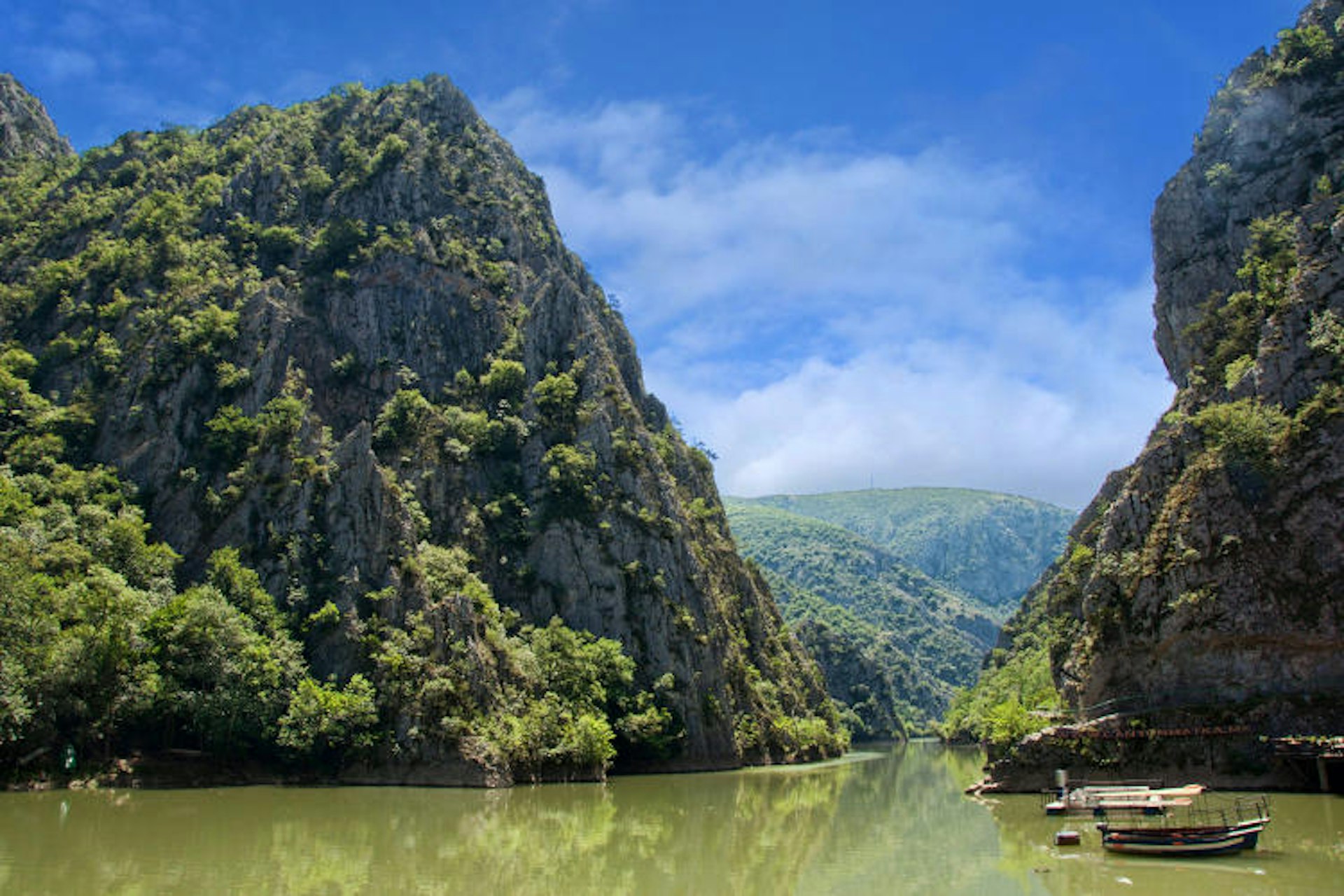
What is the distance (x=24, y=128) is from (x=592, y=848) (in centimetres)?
14274

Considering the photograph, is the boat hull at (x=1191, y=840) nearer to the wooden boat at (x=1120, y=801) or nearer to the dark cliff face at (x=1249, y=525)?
the wooden boat at (x=1120, y=801)

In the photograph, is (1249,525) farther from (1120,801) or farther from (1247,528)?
(1120,801)

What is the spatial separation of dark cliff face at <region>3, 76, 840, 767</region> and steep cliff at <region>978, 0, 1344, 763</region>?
35.9m

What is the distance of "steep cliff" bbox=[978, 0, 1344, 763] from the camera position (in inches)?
2071

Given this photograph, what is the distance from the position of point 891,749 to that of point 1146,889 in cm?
12790

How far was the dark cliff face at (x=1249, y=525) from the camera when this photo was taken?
5272 cm

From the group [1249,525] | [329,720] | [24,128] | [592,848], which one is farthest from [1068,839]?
[24,128]

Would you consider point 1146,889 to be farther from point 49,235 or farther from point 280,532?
point 49,235

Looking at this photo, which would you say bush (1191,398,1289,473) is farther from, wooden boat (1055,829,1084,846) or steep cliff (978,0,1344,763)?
wooden boat (1055,829,1084,846)

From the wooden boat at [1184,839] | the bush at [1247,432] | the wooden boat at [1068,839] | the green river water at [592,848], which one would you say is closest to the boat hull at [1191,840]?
the wooden boat at [1184,839]

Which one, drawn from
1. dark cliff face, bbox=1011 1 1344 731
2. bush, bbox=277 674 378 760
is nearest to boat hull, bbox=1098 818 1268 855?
dark cliff face, bbox=1011 1 1344 731

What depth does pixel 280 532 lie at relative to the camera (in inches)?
2849

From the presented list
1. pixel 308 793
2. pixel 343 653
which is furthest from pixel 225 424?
pixel 308 793

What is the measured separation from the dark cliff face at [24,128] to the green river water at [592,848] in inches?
4327
